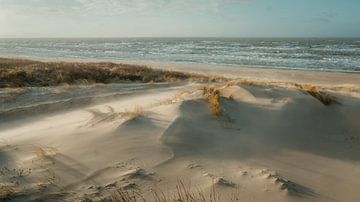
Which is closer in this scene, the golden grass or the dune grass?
the golden grass

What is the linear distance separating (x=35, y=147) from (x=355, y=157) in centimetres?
541

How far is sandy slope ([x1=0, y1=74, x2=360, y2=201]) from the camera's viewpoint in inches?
198

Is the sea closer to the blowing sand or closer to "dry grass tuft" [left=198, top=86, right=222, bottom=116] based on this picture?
"dry grass tuft" [left=198, top=86, right=222, bottom=116]

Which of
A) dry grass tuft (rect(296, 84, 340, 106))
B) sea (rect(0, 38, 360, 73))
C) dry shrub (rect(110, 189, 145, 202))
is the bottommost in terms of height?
sea (rect(0, 38, 360, 73))

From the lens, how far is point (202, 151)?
6.30 m

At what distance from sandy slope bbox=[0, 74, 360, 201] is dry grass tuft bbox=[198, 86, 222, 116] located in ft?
0.49

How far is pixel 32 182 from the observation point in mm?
5082

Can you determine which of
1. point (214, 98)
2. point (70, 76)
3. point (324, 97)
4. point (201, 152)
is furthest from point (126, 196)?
point (70, 76)

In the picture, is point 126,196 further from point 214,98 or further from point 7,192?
point 214,98

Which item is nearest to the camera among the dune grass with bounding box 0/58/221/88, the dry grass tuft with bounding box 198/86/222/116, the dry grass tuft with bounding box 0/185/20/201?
the dry grass tuft with bounding box 0/185/20/201

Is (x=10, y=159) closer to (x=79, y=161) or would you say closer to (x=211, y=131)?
(x=79, y=161)

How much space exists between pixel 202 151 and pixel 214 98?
2283mm

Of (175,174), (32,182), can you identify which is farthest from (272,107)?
(32,182)

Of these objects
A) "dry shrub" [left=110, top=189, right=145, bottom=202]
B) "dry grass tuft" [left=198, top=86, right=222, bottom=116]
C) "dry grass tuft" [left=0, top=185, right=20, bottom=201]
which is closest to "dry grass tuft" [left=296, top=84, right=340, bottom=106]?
"dry grass tuft" [left=198, top=86, right=222, bottom=116]
